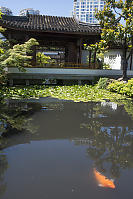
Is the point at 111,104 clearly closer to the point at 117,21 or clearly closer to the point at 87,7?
the point at 117,21

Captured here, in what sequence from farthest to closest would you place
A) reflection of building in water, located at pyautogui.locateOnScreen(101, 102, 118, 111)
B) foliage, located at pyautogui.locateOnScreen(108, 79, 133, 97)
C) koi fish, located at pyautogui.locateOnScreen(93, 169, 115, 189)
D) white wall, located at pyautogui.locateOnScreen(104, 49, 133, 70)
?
white wall, located at pyautogui.locateOnScreen(104, 49, 133, 70)
foliage, located at pyautogui.locateOnScreen(108, 79, 133, 97)
reflection of building in water, located at pyautogui.locateOnScreen(101, 102, 118, 111)
koi fish, located at pyautogui.locateOnScreen(93, 169, 115, 189)

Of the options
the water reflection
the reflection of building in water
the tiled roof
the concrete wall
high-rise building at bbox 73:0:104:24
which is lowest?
the water reflection

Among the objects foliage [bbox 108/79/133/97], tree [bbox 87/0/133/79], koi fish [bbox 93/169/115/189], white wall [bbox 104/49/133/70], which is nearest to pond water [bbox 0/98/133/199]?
koi fish [bbox 93/169/115/189]

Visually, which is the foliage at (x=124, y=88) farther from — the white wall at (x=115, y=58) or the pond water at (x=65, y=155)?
the white wall at (x=115, y=58)

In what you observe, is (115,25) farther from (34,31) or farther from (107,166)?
(107,166)

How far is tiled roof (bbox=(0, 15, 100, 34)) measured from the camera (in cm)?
1358

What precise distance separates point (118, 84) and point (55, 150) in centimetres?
882

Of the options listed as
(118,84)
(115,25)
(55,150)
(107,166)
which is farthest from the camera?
(115,25)

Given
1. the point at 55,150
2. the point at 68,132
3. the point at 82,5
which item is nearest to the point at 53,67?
the point at 68,132

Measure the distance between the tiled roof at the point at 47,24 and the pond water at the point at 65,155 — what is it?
9.19 metres

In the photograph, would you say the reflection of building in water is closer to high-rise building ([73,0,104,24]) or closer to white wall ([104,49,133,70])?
white wall ([104,49,133,70])

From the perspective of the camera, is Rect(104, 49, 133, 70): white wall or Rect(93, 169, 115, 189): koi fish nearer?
Rect(93, 169, 115, 189): koi fish

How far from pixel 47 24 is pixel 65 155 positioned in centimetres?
1486

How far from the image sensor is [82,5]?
416ft
